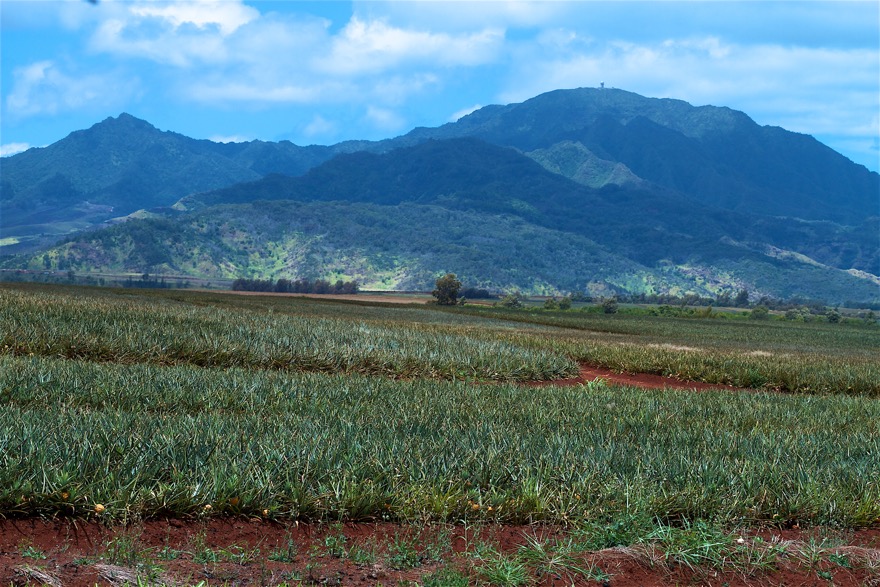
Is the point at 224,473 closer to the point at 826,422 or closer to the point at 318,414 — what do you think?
the point at 318,414

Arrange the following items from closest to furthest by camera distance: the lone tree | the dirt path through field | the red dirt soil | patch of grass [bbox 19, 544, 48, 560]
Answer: the red dirt soil < patch of grass [bbox 19, 544, 48, 560] < the dirt path through field < the lone tree

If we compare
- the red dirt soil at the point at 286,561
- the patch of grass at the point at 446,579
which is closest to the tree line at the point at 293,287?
the red dirt soil at the point at 286,561

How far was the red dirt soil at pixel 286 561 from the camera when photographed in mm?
5602

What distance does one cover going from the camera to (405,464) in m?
7.77

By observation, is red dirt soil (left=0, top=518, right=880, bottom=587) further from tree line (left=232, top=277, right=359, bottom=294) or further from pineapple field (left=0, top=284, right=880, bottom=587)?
→ tree line (left=232, top=277, right=359, bottom=294)

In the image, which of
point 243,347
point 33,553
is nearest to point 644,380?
point 243,347

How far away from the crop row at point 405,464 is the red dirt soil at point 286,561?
19 cm

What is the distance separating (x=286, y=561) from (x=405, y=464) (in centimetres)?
196

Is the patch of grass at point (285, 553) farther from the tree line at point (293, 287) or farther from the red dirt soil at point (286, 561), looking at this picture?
the tree line at point (293, 287)

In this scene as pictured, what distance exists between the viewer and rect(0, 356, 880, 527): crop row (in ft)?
22.5

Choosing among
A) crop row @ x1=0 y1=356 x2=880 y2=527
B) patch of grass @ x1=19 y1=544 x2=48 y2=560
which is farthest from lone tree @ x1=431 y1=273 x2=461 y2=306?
patch of grass @ x1=19 y1=544 x2=48 y2=560

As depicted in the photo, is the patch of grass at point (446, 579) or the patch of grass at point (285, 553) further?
the patch of grass at point (285, 553)

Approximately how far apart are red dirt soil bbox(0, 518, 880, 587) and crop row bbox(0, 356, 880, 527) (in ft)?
0.63

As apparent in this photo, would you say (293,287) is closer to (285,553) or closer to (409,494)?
(409,494)
